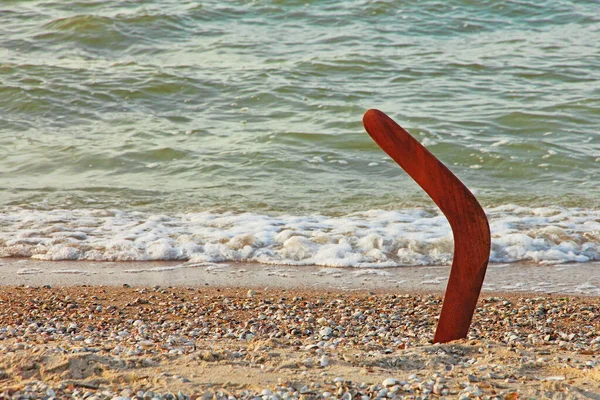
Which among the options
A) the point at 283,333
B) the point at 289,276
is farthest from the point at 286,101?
the point at 283,333

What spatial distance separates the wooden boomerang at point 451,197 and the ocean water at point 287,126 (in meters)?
2.42

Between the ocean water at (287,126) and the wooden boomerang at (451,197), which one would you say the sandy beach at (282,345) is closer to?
the wooden boomerang at (451,197)

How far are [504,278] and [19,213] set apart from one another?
14.3ft

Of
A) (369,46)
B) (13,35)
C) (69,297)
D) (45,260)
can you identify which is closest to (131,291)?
(69,297)

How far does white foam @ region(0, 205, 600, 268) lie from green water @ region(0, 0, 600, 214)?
0.46m

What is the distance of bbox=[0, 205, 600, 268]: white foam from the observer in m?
5.79

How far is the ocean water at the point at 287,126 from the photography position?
20.4 feet

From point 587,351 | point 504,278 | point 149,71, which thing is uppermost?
point 149,71

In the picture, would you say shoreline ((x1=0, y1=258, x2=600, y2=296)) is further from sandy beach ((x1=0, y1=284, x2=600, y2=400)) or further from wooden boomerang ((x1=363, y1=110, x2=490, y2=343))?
wooden boomerang ((x1=363, y1=110, x2=490, y2=343))

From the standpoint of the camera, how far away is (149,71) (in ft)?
40.4

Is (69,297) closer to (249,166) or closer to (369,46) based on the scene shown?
(249,166)

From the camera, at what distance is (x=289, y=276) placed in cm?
542

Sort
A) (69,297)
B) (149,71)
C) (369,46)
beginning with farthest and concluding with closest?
(369,46)
(149,71)
(69,297)

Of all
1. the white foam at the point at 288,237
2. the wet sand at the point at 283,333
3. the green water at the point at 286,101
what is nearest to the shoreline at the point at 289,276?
the wet sand at the point at 283,333
